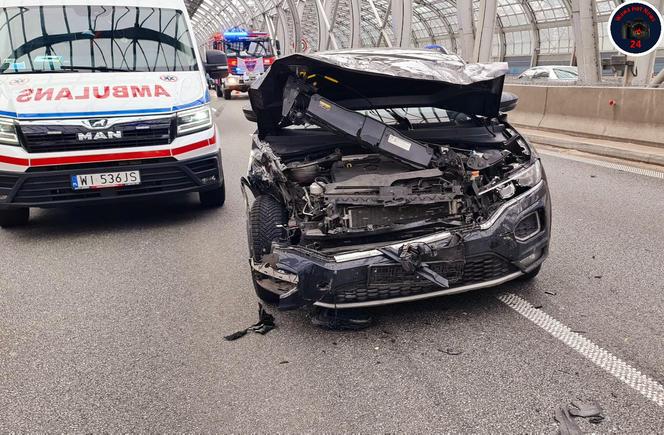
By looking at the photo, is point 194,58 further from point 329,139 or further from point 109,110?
point 329,139

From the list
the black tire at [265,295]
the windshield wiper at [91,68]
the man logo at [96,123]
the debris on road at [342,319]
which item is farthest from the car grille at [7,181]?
the debris on road at [342,319]

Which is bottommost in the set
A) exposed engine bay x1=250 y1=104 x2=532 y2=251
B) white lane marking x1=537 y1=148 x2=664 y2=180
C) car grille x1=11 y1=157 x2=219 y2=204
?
white lane marking x1=537 y1=148 x2=664 y2=180

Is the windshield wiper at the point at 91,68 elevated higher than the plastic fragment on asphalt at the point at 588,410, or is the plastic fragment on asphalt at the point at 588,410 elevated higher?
the windshield wiper at the point at 91,68

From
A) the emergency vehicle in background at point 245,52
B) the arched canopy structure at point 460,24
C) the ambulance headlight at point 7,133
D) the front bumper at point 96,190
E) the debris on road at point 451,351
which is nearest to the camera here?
the debris on road at point 451,351

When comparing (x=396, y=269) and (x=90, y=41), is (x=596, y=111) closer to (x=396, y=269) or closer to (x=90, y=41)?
(x=90, y=41)

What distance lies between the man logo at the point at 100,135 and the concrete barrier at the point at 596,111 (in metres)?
7.93

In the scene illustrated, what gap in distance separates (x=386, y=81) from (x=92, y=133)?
298 centimetres

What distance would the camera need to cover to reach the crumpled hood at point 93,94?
5680 mm

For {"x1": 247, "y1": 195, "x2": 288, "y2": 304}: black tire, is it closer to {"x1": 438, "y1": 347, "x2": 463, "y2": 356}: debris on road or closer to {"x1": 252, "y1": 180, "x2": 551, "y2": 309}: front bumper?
{"x1": 252, "y1": 180, "x2": 551, "y2": 309}: front bumper

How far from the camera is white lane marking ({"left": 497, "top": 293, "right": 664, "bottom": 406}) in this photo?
2844 millimetres

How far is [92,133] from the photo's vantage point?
5.69 m

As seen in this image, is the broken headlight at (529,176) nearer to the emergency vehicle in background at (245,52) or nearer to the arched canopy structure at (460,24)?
the arched canopy structure at (460,24)

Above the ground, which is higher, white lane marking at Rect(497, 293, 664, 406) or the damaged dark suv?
the damaged dark suv

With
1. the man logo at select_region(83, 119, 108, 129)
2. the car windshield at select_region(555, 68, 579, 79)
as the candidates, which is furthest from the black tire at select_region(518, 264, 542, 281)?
the car windshield at select_region(555, 68, 579, 79)
